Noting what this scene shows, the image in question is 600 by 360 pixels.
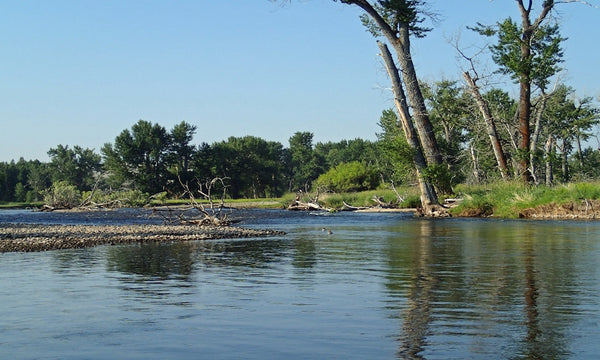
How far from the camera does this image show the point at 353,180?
8556 centimetres

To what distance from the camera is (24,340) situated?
27.1ft

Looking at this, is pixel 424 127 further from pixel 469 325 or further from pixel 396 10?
pixel 469 325

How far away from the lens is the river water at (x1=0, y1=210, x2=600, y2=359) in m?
7.72

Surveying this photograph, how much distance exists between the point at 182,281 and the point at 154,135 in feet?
276

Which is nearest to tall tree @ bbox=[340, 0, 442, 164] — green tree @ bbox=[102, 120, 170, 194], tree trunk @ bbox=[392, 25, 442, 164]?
tree trunk @ bbox=[392, 25, 442, 164]

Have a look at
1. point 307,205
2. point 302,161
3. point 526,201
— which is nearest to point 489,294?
point 526,201

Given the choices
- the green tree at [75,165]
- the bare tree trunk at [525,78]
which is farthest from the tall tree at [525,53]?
the green tree at [75,165]

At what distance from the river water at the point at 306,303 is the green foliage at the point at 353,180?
6531 centimetres

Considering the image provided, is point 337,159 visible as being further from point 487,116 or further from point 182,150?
point 487,116

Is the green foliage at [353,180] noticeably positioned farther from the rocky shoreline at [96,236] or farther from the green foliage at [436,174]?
the rocky shoreline at [96,236]

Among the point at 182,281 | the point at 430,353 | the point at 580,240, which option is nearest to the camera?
the point at 430,353

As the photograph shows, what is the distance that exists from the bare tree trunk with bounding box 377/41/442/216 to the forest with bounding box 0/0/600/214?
0.22ft

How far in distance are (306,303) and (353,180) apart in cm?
7517

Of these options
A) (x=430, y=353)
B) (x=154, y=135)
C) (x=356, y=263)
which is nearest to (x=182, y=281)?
(x=356, y=263)
